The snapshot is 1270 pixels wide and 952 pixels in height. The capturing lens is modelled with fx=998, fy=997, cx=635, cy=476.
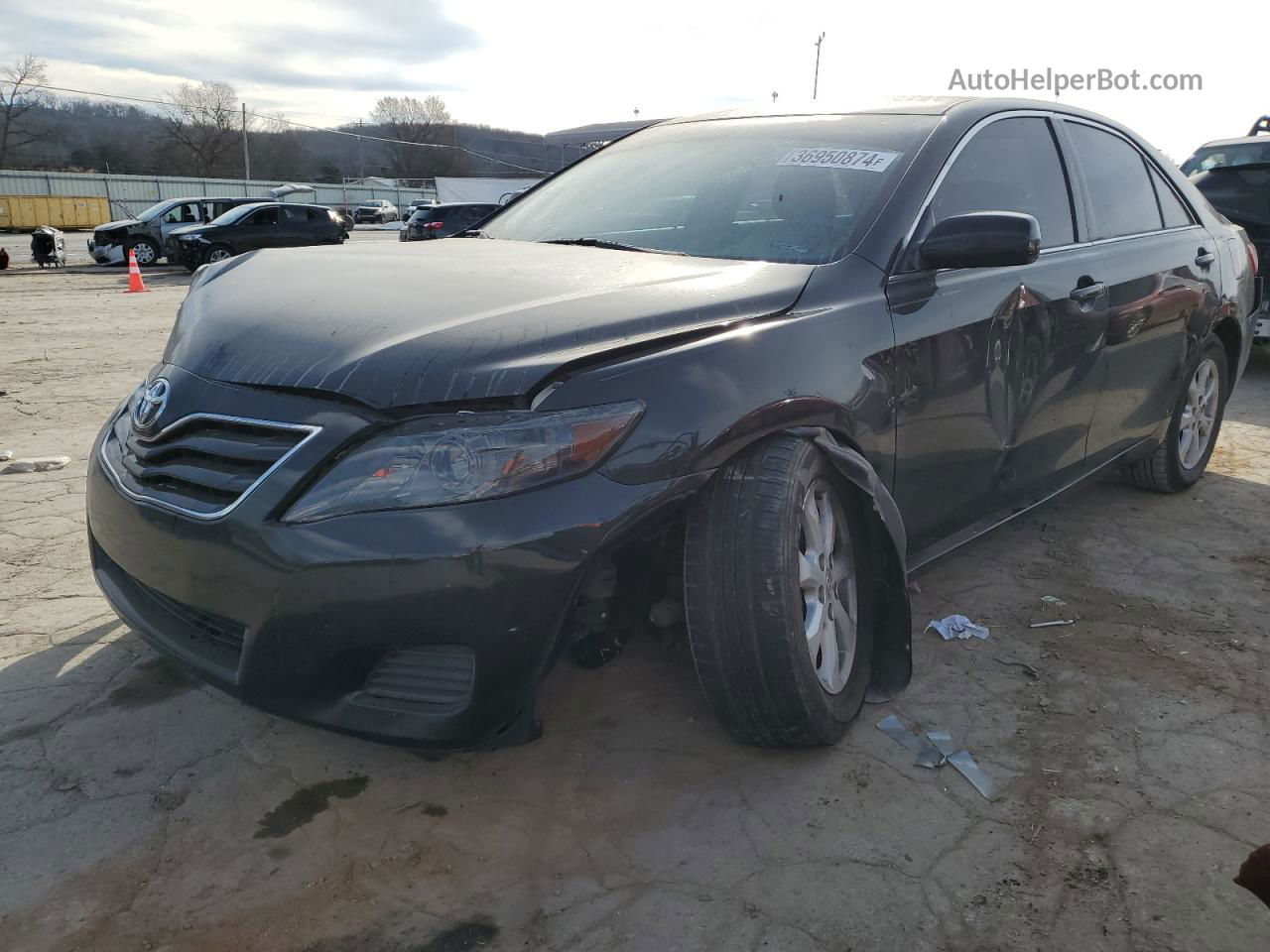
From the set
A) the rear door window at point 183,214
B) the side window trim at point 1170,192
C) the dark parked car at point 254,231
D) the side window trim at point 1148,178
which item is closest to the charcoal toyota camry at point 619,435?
the side window trim at point 1148,178

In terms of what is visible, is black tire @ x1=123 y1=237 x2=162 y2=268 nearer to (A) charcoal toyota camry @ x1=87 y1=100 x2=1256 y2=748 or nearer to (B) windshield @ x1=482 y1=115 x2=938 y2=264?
(B) windshield @ x1=482 y1=115 x2=938 y2=264

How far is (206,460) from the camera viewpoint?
202 centimetres

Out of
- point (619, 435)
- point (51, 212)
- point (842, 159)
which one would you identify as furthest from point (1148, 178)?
point (51, 212)

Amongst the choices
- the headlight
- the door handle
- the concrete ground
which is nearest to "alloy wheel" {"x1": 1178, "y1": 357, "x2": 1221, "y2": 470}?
the door handle

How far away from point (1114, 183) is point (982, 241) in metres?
1.68

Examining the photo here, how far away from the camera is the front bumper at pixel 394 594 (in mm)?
1822

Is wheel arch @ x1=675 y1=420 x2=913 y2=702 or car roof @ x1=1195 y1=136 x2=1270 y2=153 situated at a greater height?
car roof @ x1=1195 y1=136 x2=1270 y2=153

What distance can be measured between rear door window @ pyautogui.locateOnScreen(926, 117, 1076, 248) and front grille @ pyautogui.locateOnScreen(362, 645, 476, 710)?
69.2 inches

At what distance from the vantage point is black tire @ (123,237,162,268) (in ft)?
68.2

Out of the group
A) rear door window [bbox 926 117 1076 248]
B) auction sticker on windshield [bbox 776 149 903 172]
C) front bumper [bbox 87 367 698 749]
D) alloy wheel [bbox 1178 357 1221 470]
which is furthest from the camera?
alloy wheel [bbox 1178 357 1221 470]

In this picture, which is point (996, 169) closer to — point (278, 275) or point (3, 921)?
point (278, 275)

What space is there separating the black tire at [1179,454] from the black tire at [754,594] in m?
2.88

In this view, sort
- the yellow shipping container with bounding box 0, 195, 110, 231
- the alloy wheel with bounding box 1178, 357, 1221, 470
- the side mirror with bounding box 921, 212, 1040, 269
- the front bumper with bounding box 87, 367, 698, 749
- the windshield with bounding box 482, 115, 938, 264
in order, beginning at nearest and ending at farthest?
the front bumper with bounding box 87, 367, 698, 749, the side mirror with bounding box 921, 212, 1040, 269, the windshield with bounding box 482, 115, 938, 264, the alloy wheel with bounding box 1178, 357, 1221, 470, the yellow shipping container with bounding box 0, 195, 110, 231

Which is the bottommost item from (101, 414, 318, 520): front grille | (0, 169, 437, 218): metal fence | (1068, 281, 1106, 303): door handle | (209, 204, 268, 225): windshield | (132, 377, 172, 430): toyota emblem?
(101, 414, 318, 520): front grille
